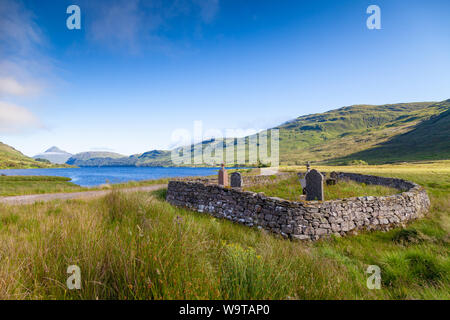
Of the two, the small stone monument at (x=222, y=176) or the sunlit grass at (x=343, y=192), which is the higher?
the small stone monument at (x=222, y=176)

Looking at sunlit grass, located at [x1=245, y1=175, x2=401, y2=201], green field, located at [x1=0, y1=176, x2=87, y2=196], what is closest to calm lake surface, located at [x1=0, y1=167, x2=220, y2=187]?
green field, located at [x1=0, y1=176, x2=87, y2=196]

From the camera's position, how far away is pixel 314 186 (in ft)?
34.9

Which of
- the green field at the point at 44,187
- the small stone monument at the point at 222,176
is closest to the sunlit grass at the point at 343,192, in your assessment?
the small stone monument at the point at 222,176

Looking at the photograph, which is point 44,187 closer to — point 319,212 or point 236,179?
point 236,179

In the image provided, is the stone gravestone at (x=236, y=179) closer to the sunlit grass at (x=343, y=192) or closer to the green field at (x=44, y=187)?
the sunlit grass at (x=343, y=192)

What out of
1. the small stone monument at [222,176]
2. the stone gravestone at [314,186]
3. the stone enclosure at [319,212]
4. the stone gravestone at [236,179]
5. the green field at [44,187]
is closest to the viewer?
the stone enclosure at [319,212]

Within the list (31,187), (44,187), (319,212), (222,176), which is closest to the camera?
(319,212)

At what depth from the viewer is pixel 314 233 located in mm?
7012

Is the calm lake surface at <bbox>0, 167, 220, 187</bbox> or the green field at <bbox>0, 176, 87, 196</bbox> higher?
the green field at <bbox>0, 176, 87, 196</bbox>

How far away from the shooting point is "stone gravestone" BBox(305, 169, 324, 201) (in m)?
10.3

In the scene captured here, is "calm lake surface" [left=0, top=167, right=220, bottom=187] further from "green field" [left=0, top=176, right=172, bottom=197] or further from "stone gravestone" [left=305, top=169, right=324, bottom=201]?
"stone gravestone" [left=305, top=169, right=324, bottom=201]

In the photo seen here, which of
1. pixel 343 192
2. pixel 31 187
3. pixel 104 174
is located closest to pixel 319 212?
pixel 343 192

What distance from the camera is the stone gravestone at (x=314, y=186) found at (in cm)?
1034
